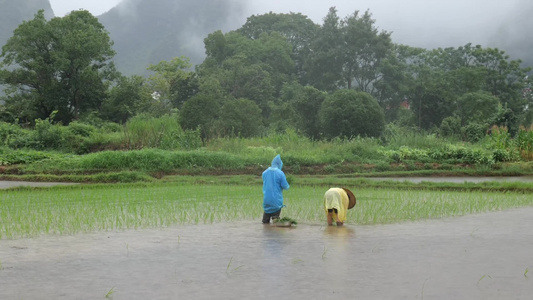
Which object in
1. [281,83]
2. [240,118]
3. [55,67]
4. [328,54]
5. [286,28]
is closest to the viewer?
[240,118]

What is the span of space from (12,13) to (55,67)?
55.0m

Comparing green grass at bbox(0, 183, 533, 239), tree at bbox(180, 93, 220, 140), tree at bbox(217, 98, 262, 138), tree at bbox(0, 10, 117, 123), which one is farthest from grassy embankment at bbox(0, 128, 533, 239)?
tree at bbox(0, 10, 117, 123)

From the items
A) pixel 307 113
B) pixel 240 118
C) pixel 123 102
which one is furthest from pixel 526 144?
pixel 123 102

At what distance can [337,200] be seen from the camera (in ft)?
32.9

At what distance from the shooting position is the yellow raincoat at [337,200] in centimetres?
996

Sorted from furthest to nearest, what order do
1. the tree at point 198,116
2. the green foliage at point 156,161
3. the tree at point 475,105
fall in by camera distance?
the tree at point 475,105 < the tree at point 198,116 < the green foliage at point 156,161

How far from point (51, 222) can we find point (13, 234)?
1170mm

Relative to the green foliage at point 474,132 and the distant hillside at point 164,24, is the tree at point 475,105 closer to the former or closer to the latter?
the green foliage at point 474,132

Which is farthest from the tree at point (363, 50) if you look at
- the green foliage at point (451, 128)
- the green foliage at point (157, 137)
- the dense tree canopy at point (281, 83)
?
the green foliage at point (157, 137)

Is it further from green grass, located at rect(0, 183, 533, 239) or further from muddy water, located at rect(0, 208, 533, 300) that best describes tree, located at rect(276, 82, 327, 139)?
muddy water, located at rect(0, 208, 533, 300)

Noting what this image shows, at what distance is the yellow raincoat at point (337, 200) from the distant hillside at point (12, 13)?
79.7m

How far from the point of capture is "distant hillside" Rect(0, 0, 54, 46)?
81.9m

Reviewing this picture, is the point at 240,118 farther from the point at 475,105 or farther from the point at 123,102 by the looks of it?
the point at 475,105

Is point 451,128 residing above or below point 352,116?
below
